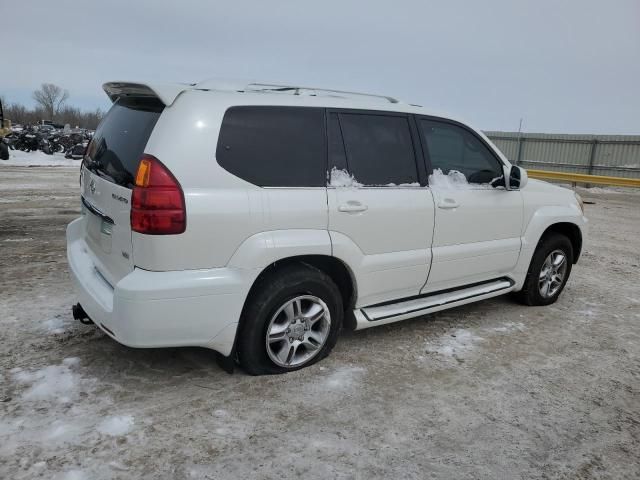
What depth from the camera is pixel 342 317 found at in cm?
371

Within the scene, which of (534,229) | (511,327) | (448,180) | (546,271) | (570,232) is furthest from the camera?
(570,232)

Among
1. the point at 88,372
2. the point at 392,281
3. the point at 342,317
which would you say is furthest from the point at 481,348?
the point at 88,372

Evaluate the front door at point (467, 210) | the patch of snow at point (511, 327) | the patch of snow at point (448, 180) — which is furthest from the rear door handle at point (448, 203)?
the patch of snow at point (511, 327)

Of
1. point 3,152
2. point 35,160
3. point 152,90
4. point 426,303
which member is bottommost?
point 426,303

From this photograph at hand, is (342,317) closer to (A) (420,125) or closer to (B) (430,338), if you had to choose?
(B) (430,338)

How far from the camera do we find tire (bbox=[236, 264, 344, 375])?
3.28m

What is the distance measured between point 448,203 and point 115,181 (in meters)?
2.42

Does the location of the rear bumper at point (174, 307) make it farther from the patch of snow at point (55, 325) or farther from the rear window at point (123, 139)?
the patch of snow at point (55, 325)

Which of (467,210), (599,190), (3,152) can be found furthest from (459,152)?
(3,152)

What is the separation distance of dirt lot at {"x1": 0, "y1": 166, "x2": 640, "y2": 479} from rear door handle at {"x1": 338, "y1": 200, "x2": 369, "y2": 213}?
3.64 feet

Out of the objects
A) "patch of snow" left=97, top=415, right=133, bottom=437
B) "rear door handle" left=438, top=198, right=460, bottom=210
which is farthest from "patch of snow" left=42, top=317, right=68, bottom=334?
"rear door handle" left=438, top=198, right=460, bottom=210

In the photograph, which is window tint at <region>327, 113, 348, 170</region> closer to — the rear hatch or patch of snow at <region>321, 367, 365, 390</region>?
the rear hatch

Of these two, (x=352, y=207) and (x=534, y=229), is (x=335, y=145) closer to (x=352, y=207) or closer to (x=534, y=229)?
(x=352, y=207)

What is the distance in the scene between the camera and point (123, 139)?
337 centimetres
